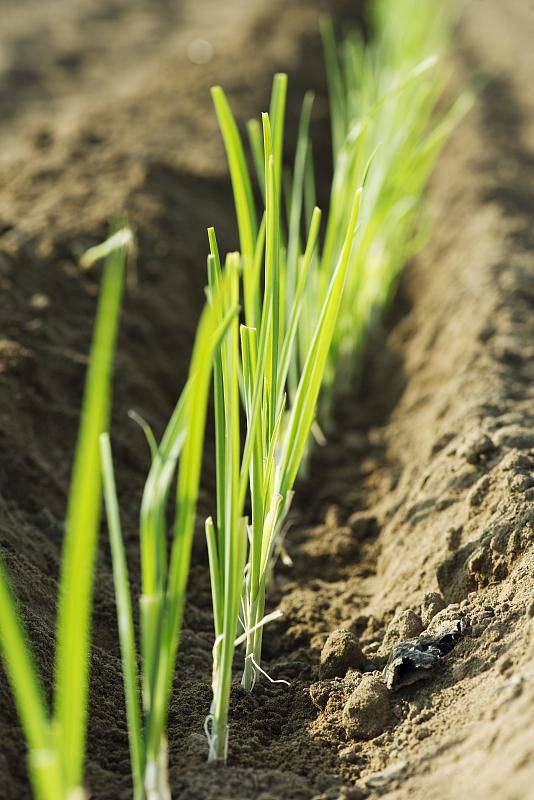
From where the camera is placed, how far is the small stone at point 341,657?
135 cm

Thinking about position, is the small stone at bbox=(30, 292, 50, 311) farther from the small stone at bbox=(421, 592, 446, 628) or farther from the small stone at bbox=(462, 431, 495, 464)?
the small stone at bbox=(421, 592, 446, 628)

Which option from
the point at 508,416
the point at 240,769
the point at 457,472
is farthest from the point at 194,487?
the point at 508,416

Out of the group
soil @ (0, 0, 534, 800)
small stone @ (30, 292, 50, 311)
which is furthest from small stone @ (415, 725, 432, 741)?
small stone @ (30, 292, 50, 311)

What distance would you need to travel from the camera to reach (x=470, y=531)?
4.96ft

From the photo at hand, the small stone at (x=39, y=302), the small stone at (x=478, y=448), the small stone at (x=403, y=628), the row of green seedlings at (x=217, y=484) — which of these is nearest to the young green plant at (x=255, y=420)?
the row of green seedlings at (x=217, y=484)

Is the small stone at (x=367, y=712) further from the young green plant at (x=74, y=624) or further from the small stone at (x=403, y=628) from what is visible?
the young green plant at (x=74, y=624)

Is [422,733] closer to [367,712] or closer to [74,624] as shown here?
[367,712]

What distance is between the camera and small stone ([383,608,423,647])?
4.45ft

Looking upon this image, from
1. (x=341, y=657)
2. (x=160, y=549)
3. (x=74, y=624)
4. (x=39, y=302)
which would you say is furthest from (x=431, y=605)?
(x=39, y=302)

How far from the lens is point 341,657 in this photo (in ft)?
4.43

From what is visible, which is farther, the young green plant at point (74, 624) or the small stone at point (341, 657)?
the small stone at point (341, 657)

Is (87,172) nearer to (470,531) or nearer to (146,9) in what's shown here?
(470,531)

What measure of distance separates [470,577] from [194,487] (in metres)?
0.70

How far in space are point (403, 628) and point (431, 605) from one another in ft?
0.24
